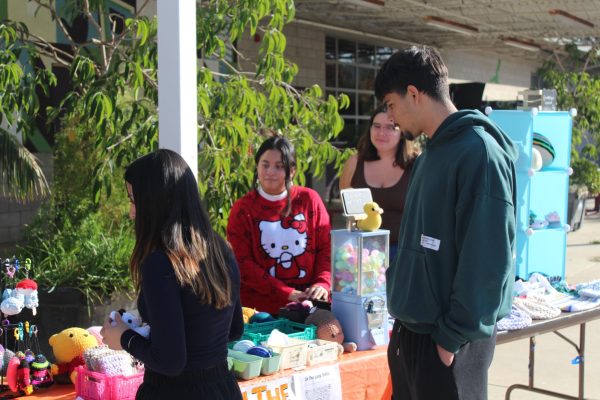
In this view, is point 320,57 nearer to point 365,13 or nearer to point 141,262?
point 365,13

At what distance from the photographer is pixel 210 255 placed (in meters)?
2.31

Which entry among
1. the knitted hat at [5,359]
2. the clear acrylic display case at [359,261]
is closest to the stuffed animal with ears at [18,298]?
the knitted hat at [5,359]

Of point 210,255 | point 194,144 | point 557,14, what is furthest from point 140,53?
point 557,14

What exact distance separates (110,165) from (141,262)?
8.66ft

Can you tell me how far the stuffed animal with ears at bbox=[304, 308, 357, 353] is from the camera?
11.0 feet

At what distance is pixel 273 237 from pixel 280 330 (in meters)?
0.61

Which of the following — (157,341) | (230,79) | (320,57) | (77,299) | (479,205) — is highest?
(320,57)

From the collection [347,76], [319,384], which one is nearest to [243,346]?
[319,384]

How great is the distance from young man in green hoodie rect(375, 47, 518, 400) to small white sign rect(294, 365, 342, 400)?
678mm

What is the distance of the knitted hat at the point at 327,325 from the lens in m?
3.35

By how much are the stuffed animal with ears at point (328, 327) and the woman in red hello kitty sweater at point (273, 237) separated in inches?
17.9

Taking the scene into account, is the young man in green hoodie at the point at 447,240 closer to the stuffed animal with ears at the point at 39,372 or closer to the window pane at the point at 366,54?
the stuffed animal with ears at the point at 39,372

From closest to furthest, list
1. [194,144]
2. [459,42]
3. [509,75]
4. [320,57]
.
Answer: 1. [194,144]
2. [320,57]
3. [459,42]
4. [509,75]

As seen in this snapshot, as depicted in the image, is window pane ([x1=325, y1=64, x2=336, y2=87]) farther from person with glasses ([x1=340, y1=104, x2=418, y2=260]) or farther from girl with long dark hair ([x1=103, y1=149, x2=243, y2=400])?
girl with long dark hair ([x1=103, y1=149, x2=243, y2=400])
